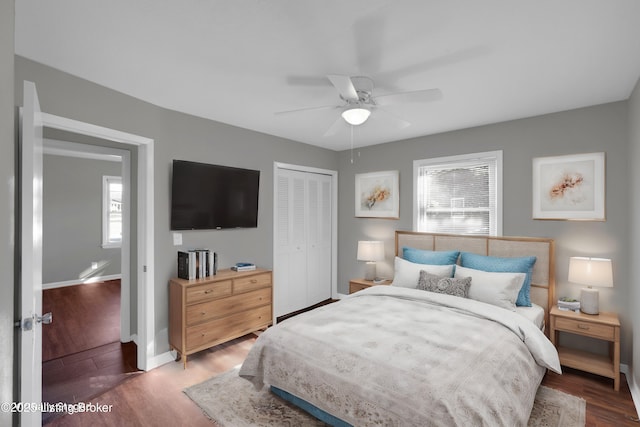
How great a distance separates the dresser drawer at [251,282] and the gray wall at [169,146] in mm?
395

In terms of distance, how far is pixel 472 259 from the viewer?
3.52 meters

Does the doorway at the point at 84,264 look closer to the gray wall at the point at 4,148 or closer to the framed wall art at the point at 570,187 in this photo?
the gray wall at the point at 4,148

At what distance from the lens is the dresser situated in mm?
3020

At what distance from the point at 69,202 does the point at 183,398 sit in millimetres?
5467

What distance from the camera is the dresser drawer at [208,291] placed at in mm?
3033

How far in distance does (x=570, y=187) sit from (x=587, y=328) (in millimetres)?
1340

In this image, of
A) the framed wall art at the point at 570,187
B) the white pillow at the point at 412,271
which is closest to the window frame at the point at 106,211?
the white pillow at the point at 412,271

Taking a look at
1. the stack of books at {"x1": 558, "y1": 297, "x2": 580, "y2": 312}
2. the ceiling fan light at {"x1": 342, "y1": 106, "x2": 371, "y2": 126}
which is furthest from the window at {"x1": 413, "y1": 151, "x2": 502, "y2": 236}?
the ceiling fan light at {"x1": 342, "y1": 106, "x2": 371, "y2": 126}

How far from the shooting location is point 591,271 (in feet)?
9.35

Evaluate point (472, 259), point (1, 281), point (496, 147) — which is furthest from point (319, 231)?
point (1, 281)

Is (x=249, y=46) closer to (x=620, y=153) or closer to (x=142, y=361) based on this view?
(x=142, y=361)

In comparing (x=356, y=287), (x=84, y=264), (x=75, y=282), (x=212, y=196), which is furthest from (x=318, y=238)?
(x=75, y=282)

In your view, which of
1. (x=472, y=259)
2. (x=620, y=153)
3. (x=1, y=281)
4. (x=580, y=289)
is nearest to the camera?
(x=1, y=281)

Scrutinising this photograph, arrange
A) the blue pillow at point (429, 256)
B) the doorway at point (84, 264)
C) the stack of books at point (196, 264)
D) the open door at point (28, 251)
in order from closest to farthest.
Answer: the open door at point (28, 251), the stack of books at point (196, 264), the doorway at point (84, 264), the blue pillow at point (429, 256)
